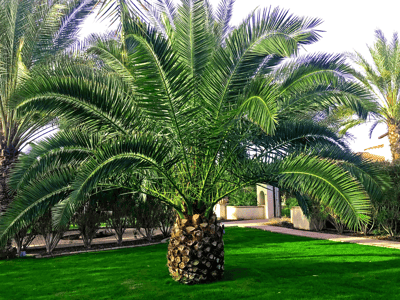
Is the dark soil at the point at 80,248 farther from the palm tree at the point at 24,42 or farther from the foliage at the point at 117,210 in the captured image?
the palm tree at the point at 24,42

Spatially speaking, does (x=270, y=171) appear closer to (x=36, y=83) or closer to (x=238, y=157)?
(x=238, y=157)

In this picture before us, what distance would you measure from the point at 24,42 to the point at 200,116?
684 centimetres

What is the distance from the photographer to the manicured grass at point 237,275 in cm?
632

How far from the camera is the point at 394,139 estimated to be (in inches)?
687

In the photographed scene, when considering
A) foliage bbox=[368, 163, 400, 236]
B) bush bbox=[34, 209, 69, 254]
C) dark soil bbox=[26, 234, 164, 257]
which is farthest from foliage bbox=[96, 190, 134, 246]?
foliage bbox=[368, 163, 400, 236]

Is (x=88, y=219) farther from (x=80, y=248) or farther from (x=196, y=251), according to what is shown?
(x=196, y=251)

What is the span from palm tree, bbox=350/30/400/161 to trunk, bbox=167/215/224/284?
42.5 ft

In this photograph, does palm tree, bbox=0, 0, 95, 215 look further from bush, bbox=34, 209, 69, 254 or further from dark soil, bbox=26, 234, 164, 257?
dark soil, bbox=26, 234, 164, 257

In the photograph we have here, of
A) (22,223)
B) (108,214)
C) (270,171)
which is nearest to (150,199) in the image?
(108,214)

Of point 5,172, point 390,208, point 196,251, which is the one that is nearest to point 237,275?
point 196,251

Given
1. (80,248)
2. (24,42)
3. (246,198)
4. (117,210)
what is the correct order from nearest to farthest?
(24,42)
(80,248)
(117,210)
(246,198)

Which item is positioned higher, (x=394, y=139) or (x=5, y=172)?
(x=394, y=139)

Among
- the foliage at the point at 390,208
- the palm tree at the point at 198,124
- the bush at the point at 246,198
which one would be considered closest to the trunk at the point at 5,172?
the palm tree at the point at 198,124

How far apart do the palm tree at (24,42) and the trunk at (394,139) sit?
48.7 feet
